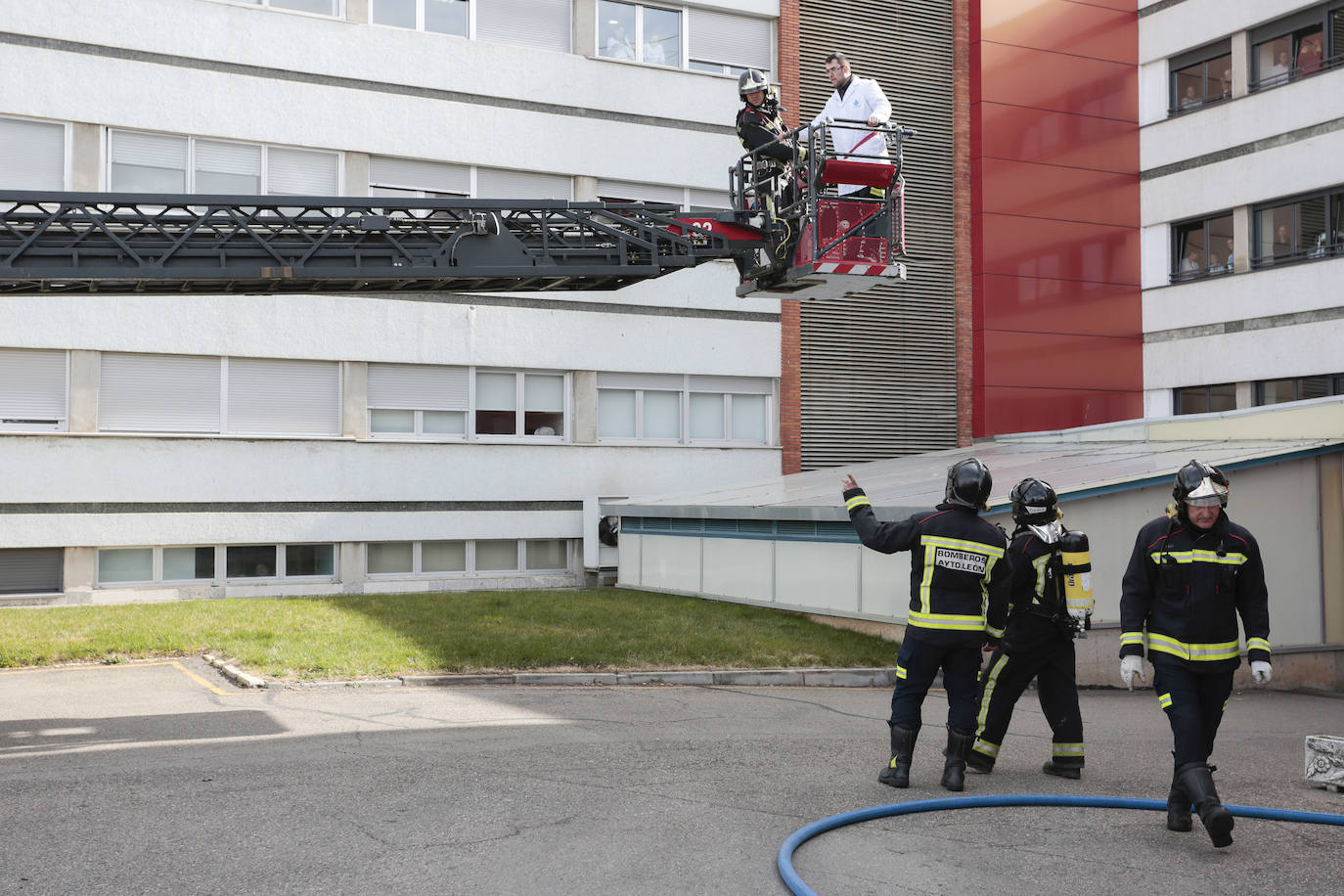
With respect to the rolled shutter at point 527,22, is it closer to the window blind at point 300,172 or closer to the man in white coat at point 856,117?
the window blind at point 300,172

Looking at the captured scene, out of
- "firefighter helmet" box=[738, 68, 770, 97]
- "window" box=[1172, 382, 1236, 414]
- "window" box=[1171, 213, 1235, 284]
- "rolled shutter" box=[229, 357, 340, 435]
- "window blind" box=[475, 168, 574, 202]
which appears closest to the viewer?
A: "firefighter helmet" box=[738, 68, 770, 97]

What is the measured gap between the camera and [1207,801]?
20.6 ft

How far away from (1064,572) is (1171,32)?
2317 centimetres

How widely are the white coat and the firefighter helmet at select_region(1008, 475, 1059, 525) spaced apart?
295 centimetres

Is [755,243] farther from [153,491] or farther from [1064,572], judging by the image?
[153,491]

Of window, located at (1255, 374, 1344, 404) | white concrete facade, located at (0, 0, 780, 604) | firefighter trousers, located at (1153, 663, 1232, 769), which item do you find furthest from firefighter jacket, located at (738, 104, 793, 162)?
window, located at (1255, 374, 1344, 404)

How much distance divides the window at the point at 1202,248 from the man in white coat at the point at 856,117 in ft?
61.8

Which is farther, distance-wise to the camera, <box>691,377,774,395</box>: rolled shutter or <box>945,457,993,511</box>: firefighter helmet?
<box>691,377,774,395</box>: rolled shutter

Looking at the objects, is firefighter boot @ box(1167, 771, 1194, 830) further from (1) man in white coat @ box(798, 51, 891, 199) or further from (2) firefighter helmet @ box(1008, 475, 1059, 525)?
(1) man in white coat @ box(798, 51, 891, 199)

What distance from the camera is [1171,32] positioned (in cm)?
2750

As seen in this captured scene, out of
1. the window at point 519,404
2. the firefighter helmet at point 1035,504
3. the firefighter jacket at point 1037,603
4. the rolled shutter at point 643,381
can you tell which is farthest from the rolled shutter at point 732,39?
the firefighter jacket at point 1037,603

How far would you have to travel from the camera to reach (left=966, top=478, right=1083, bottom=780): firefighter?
8117 millimetres

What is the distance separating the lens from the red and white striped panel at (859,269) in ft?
31.5

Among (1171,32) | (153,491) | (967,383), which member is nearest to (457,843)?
(153,491)
